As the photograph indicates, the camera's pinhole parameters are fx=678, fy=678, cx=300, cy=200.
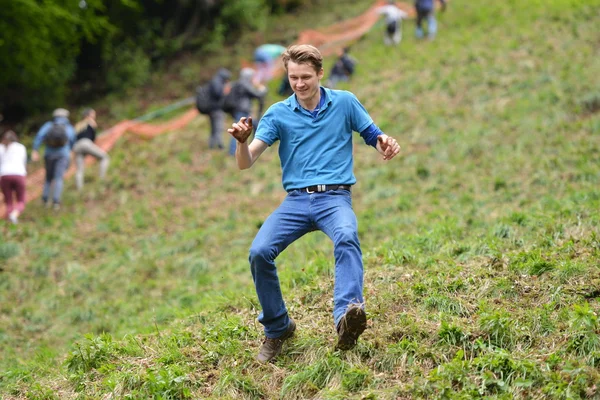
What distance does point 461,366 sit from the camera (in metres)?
4.55

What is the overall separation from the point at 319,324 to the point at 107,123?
16.4m

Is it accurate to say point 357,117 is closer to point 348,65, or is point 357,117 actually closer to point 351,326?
point 351,326

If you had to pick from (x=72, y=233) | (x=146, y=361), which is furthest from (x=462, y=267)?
(x=72, y=233)

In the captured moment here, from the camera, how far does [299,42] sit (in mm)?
22750

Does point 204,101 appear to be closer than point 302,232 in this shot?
No

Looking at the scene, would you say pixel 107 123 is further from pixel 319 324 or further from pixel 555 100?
pixel 319 324

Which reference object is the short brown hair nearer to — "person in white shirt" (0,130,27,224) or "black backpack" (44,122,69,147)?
"person in white shirt" (0,130,27,224)

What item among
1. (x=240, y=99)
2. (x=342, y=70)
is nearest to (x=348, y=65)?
(x=342, y=70)

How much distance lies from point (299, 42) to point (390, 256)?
16920mm

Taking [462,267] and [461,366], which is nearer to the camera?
[461,366]

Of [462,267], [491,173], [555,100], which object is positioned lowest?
[462,267]

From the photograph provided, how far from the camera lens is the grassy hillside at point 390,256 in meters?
4.85

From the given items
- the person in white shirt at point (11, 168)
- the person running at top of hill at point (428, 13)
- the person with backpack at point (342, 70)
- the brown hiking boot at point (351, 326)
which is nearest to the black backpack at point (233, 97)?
the person with backpack at point (342, 70)

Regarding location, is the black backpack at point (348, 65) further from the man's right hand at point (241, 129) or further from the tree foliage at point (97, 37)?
the man's right hand at point (241, 129)
